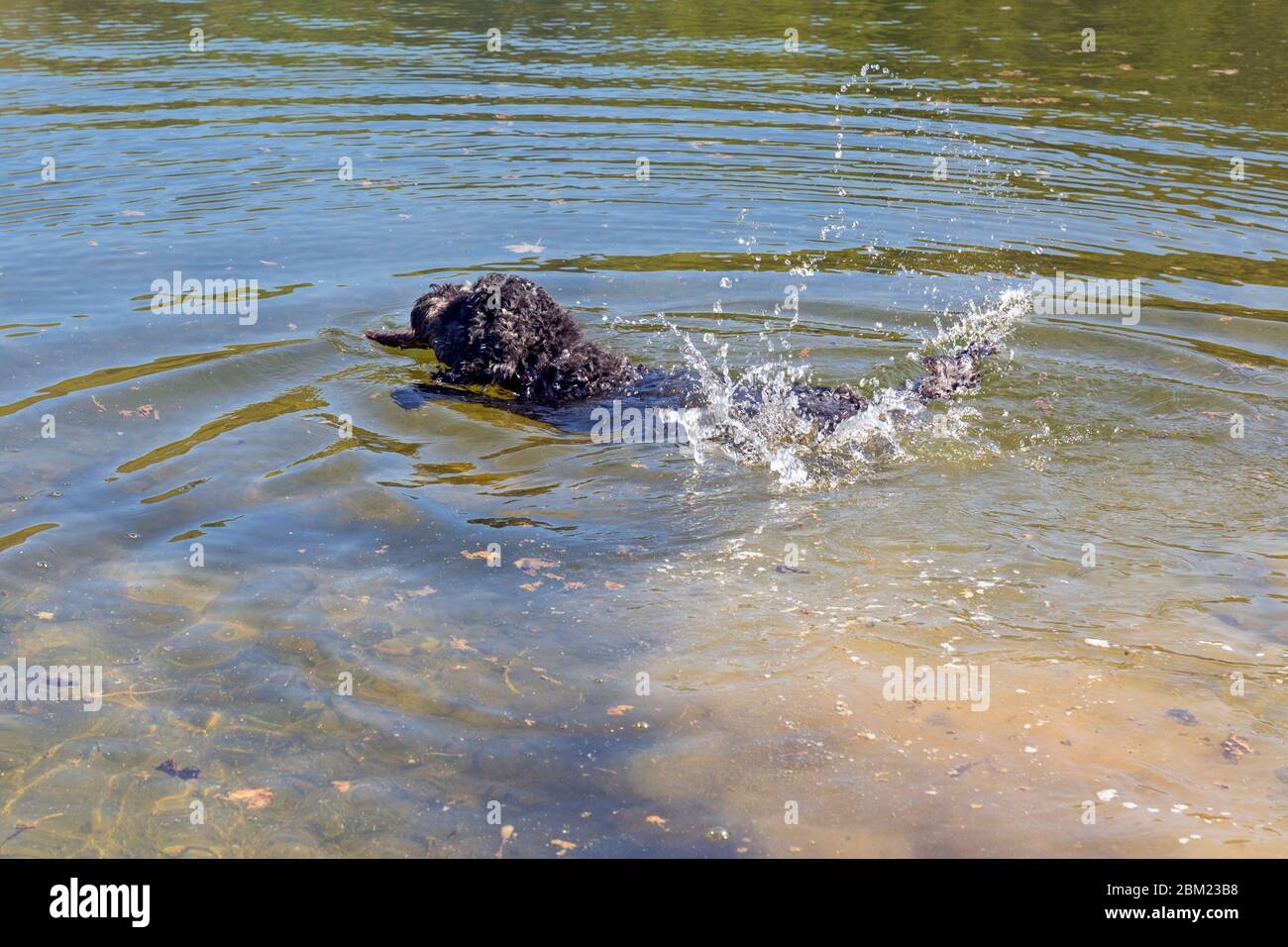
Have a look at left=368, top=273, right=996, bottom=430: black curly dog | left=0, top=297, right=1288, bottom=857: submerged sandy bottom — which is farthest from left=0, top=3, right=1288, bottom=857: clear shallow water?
left=368, top=273, right=996, bottom=430: black curly dog

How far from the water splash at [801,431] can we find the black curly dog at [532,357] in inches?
8.3

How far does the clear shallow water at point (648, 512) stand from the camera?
4.79 m

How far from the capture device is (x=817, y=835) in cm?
453

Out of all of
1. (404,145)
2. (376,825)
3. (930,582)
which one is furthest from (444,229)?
(376,825)

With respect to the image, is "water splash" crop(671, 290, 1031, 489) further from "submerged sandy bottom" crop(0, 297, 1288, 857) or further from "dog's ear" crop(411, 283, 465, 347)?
"dog's ear" crop(411, 283, 465, 347)

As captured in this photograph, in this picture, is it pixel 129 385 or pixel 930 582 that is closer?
pixel 930 582

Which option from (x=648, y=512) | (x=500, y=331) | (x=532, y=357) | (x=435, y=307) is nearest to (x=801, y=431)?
(x=648, y=512)

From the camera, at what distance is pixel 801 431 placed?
299 inches

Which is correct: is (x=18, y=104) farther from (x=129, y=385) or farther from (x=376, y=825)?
(x=376, y=825)

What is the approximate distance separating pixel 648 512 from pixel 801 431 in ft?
4.02

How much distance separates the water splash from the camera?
7.50 m

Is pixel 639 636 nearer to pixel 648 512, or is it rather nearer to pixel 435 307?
pixel 648 512

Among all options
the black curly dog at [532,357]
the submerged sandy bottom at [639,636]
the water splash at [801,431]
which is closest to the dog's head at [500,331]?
the black curly dog at [532,357]

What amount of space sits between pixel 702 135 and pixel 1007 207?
4352 mm
